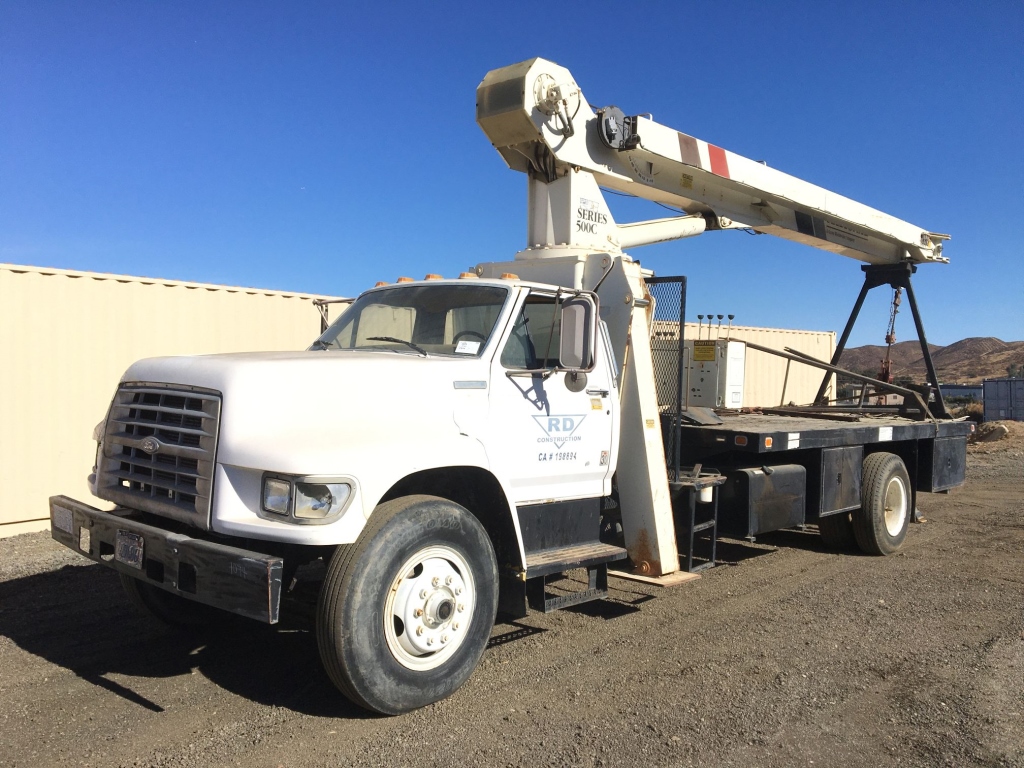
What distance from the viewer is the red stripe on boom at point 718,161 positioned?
7941mm

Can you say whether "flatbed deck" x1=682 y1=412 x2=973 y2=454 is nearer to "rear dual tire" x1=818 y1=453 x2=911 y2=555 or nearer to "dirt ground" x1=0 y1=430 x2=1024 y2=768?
"rear dual tire" x1=818 y1=453 x2=911 y2=555

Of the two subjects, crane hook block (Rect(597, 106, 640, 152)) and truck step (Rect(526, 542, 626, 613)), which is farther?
crane hook block (Rect(597, 106, 640, 152))

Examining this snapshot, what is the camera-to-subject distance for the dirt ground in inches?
149

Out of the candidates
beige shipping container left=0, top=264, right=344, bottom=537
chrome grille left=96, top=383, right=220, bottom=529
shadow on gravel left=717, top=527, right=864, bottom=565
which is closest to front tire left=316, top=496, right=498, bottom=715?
chrome grille left=96, top=383, right=220, bottom=529

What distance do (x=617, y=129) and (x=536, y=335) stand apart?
2.53 m

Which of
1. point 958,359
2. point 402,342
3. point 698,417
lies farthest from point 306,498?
point 958,359

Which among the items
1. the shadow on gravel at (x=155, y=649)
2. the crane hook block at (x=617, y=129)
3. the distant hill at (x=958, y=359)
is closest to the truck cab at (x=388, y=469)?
the shadow on gravel at (x=155, y=649)

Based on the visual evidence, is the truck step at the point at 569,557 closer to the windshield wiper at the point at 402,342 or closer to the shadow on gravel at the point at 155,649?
the shadow on gravel at the point at 155,649

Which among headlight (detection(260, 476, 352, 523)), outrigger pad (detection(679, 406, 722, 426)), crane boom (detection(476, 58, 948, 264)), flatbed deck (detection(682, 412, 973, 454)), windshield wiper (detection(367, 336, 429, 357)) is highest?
crane boom (detection(476, 58, 948, 264))

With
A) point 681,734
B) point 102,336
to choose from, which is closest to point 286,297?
point 102,336

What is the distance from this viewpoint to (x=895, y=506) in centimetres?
868

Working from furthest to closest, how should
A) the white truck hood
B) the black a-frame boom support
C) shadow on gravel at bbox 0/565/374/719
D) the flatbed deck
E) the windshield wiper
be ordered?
the black a-frame boom support, the flatbed deck, the windshield wiper, shadow on gravel at bbox 0/565/374/719, the white truck hood

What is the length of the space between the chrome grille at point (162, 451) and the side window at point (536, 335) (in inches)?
71.0

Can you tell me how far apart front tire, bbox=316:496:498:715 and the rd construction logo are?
0.80m
